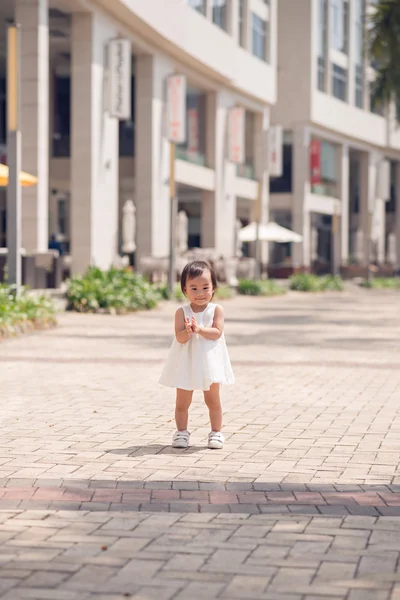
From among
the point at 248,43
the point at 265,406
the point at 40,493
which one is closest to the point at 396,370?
the point at 265,406

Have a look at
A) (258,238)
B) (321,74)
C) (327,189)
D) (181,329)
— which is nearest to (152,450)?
(181,329)

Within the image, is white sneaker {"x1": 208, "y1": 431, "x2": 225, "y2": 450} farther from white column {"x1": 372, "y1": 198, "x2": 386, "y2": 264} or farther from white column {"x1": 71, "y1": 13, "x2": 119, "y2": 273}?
white column {"x1": 372, "y1": 198, "x2": 386, "y2": 264}

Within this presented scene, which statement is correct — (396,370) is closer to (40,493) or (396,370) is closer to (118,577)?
(40,493)

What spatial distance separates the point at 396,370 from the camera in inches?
512

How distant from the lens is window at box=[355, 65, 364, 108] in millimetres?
63188

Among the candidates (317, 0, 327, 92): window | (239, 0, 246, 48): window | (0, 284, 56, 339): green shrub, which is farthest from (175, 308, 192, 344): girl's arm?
(317, 0, 327, 92): window

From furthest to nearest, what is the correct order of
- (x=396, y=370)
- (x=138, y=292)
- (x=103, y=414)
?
(x=138, y=292)
(x=396, y=370)
(x=103, y=414)

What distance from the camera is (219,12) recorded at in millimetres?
44500

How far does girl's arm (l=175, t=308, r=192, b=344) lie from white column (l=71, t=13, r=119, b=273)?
24610mm

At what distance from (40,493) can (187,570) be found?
172 centimetres

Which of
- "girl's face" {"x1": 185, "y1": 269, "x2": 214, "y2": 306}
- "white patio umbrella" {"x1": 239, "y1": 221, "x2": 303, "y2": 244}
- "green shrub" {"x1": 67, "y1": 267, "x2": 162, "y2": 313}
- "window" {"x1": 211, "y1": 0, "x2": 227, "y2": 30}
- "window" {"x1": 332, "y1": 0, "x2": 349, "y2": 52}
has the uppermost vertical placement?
"window" {"x1": 332, "y1": 0, "x2": 349, "y2": 52}

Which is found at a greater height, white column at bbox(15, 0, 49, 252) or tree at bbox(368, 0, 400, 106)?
tree at bbox(368, 0, 400, 106)

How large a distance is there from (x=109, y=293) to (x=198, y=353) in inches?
650

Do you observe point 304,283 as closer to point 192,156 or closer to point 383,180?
point 192,156
